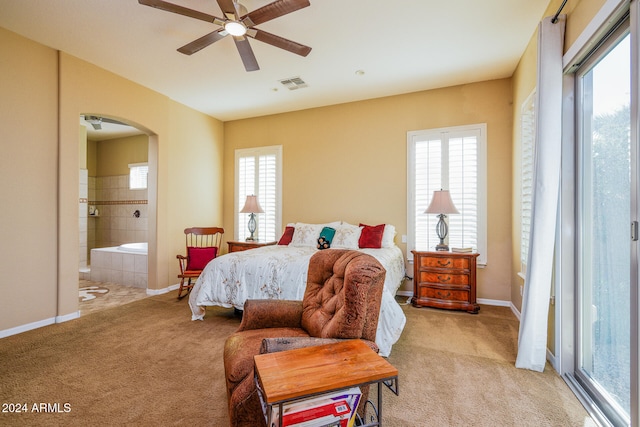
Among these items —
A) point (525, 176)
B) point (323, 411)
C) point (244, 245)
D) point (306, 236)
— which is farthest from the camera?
point (244, 245)

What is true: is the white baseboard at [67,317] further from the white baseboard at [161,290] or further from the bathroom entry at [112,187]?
the bathroom entry at [112,187]

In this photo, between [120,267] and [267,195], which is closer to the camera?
[120,267]

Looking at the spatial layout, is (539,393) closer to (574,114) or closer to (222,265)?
(574,114)

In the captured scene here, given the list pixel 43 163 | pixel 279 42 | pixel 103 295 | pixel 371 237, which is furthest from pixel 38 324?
pixel 371 237

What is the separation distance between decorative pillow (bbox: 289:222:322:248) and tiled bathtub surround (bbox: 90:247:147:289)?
2.52 metres

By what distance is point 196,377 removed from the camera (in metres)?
2.29

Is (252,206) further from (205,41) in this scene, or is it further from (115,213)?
(115,213)

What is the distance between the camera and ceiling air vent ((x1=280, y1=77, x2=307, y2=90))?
4172mm

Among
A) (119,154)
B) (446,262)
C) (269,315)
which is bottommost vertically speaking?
(269,315)

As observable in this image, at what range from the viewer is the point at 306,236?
455 centimetres

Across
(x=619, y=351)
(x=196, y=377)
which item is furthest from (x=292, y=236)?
(x=619, y=351)

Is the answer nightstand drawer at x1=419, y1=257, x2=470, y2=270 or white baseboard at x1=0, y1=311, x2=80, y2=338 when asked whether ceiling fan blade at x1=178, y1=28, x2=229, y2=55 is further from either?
nightstand drawer at x1=419, y1=257, x2=470, y2=270

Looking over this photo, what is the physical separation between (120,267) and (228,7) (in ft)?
15.4

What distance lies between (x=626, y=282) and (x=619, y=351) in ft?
1.38
